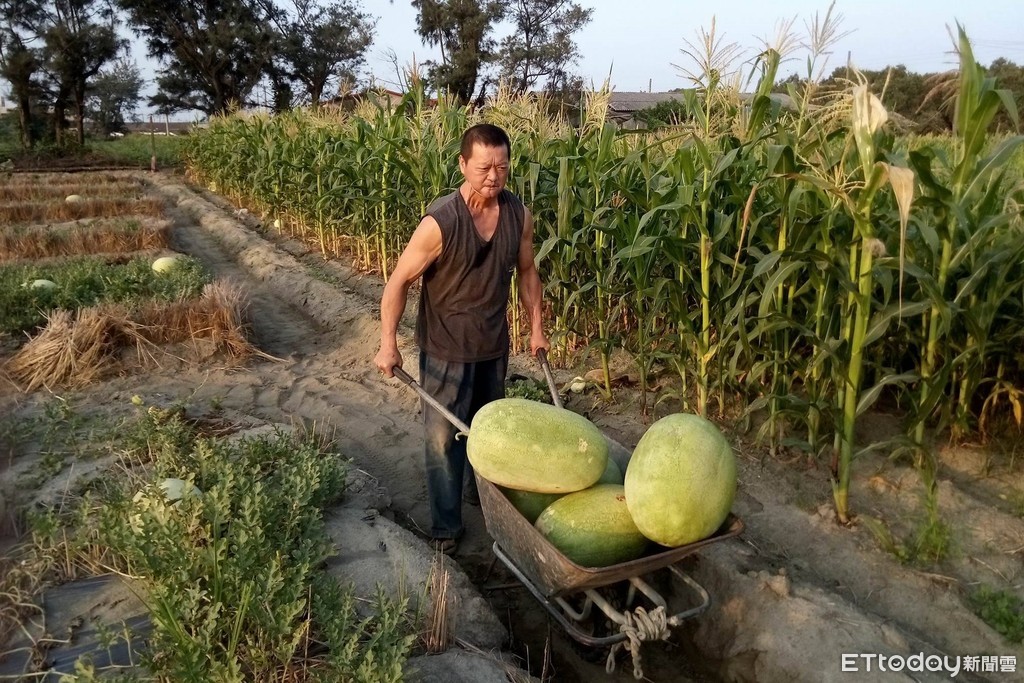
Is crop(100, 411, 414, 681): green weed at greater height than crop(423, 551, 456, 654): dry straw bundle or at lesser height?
greater

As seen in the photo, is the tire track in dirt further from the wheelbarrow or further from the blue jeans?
the wheelbarrow

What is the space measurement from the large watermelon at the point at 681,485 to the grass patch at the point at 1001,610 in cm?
157

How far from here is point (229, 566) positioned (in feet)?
8.14

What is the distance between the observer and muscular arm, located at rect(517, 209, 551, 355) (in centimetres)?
364

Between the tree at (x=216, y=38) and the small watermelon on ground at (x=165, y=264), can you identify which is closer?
the small watermelon on ground at (x=165, y=264)

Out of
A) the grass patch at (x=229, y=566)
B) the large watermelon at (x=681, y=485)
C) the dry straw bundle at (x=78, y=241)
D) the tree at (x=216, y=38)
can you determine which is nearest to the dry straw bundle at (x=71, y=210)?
the dry straw bundle at (x=78, y=241)

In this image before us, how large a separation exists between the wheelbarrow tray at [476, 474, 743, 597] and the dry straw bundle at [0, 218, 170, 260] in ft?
32.3

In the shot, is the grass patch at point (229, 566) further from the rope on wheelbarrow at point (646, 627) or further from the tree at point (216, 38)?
the tree at point (216, 38)

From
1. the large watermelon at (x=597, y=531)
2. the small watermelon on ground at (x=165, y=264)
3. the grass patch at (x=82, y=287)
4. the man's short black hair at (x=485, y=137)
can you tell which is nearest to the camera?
the large watermelon at (x=597, y=531)

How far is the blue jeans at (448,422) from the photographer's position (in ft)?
12.0

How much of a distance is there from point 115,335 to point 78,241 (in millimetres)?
5862

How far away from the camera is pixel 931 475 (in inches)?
139

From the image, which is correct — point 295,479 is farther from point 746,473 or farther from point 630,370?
point 630,370

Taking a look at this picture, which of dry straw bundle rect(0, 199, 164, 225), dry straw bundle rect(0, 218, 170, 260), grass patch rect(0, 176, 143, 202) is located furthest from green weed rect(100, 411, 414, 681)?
grass patch rect(0, 176, 143, 202)
